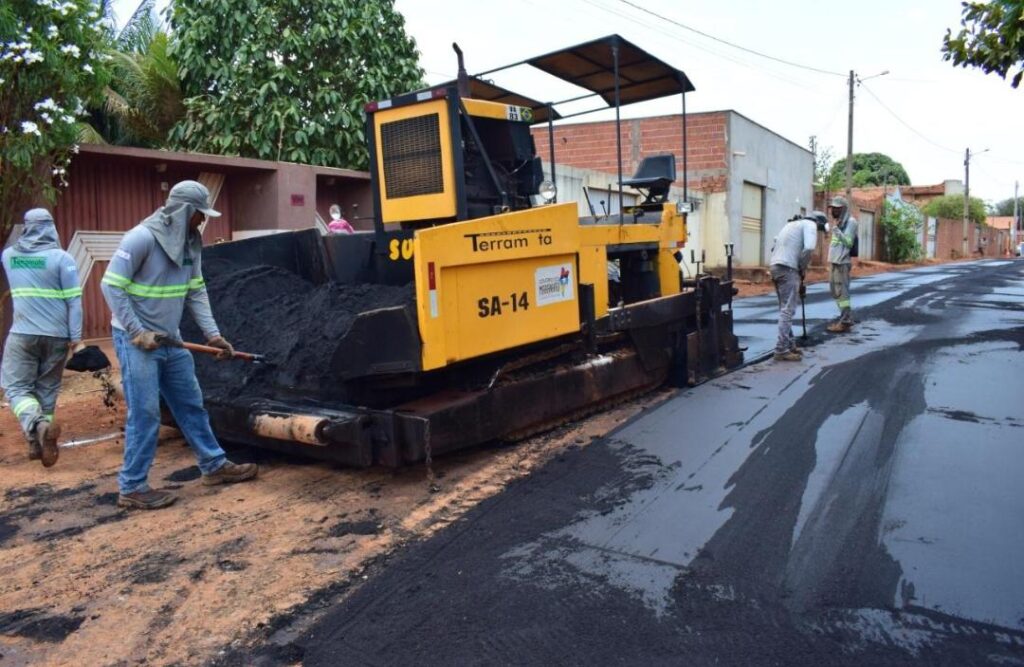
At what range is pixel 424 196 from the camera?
5613 millimetres

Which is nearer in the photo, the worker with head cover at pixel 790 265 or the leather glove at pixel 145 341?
the leather glove at pixel 145 341

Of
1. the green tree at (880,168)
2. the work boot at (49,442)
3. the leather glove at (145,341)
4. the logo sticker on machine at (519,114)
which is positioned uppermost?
the green tree at (880,168)

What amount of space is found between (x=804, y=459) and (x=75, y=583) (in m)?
4.05

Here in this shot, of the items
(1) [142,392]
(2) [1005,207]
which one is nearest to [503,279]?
(1) [142,392]

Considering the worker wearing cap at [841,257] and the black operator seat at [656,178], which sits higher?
the black operator seat at [656,178]

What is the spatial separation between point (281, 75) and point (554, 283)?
8.61 metres

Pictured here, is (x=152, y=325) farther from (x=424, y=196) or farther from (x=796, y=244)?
(x=796, y=244)

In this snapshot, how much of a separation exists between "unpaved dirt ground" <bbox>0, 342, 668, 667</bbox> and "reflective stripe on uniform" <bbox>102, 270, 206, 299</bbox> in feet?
3.83

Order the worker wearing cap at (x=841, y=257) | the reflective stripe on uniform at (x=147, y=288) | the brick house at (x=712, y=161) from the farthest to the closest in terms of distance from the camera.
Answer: the brick house at (x=712, y=161)
the worker wearing cap at (x=841, y=257)
the reflective stripe on uniform at (x=147, y=288)

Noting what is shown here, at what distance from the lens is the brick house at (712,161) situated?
2423 cm

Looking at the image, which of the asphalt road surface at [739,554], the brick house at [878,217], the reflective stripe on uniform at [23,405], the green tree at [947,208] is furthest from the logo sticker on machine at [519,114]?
the green tree at [947,208]

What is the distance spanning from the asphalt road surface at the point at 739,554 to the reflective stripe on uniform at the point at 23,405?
128 inches

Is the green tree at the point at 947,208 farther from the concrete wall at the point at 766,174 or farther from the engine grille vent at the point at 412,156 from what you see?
the engine grille vent at the point at 412,156

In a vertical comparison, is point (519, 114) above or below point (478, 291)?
above
